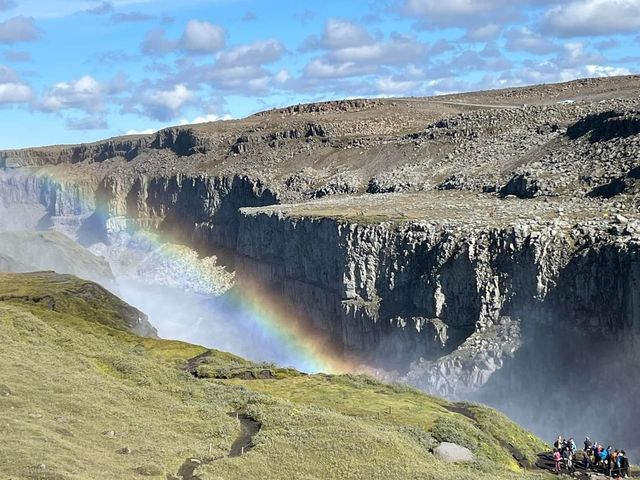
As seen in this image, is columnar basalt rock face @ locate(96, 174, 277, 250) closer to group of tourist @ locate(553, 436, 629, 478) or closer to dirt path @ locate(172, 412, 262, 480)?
dirt path @ locate(172, 412, 262, 480)

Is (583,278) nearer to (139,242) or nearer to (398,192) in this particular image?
(398,192)

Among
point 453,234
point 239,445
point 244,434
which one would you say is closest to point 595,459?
point 244,434

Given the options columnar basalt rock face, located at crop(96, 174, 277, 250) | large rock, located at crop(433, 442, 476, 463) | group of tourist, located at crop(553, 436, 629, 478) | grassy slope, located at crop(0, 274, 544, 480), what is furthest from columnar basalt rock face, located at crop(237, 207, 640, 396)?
columnar basalt rock face, located at crop(96, 174, 277, 250)

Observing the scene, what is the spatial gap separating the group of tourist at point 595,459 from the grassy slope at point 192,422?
2.76 m

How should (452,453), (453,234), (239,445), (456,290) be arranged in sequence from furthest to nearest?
(453,234) < (456,290) < (452,453) < (239,445)

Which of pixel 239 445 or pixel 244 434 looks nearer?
pixel 239 445

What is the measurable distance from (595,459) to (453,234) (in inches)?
1330

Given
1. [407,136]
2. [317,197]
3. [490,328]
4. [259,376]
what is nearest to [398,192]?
[317,197]

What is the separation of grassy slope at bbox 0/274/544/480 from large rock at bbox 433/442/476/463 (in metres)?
0.72

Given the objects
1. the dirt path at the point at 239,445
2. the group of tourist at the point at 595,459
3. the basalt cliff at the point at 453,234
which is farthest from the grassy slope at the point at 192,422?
the basalt cliff at the point at 453,234

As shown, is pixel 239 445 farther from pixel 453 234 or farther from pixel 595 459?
pixel 453 234

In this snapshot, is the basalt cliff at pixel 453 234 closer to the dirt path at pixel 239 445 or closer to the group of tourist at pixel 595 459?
the group of tourist at pixel 595 459

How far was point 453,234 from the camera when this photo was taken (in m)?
76.5

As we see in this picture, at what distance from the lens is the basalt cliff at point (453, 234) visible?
6544 cm
